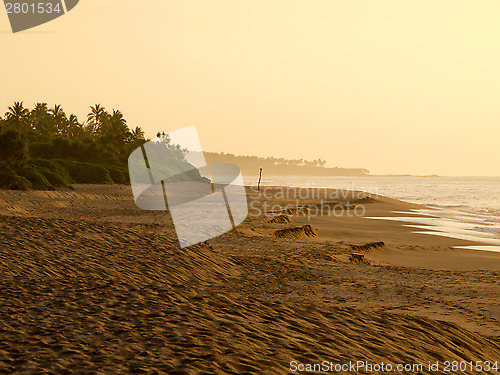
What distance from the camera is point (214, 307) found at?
8406 millimetres

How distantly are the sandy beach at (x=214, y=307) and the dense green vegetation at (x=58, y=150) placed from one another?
28511 mm

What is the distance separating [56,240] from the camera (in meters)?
12.9

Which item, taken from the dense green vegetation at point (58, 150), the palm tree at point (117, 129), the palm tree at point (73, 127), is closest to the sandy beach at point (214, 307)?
the dense green vegetation at point (58, 150)

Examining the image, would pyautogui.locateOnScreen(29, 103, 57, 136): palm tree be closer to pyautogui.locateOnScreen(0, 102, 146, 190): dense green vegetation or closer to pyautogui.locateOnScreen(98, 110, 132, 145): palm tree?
pyautogui.locateOnScreen(0, 102, 146, 190): dense green vegetation

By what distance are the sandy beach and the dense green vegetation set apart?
93.5 ft

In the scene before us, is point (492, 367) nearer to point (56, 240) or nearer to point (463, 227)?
point (56, 240)

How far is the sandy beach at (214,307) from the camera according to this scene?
6.07 metres

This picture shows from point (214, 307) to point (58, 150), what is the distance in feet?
224

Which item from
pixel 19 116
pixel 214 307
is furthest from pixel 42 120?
pixel 214 307

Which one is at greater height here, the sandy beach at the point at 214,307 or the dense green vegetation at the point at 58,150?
the dense green vegetation at the point at 58,150

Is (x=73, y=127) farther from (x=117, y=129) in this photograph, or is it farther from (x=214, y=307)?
(x=214, y=307)

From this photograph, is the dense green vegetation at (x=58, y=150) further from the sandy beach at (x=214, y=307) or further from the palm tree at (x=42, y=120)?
the sandy beach at (x=214, y=307)

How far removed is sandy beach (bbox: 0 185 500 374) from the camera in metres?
6.07

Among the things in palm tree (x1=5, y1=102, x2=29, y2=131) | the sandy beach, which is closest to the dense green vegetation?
palm tree (x1=5, y1=102, x2=29, y2=131)
